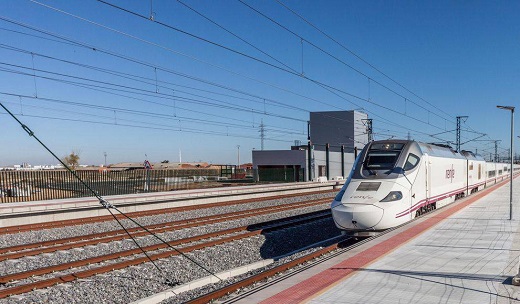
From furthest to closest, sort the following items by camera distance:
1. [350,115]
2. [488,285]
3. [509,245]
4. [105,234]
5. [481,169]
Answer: [350,115] → [481,169] → [105,234] → [509,245] → [488,285]

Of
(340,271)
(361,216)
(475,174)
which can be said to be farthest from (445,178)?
(475,174)

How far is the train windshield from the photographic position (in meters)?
13.1

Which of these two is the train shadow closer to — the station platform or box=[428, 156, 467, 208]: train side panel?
the station platform

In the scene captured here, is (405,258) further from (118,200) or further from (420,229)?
(118,200)

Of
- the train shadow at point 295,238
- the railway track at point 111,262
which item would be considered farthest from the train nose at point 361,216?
the railway track at point 111,262

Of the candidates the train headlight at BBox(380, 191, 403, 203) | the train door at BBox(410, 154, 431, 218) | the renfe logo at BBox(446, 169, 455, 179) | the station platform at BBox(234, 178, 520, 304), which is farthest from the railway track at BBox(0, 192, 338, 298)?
the renfe logo at BBox(446, 169, 455, 179)

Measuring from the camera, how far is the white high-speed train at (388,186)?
11380 mm

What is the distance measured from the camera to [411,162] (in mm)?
13320

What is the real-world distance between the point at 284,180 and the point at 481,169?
2478 cm

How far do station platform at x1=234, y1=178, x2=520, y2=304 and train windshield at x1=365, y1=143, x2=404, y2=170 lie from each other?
198 centimetres

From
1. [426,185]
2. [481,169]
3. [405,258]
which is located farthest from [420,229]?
[481,169]

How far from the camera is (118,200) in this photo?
22.1 m

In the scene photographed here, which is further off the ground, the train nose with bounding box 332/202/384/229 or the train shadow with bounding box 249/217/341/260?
the train nose with bounding box 332/202/384/229

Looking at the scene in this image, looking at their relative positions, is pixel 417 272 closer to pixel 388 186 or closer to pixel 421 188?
pixel 388 186
